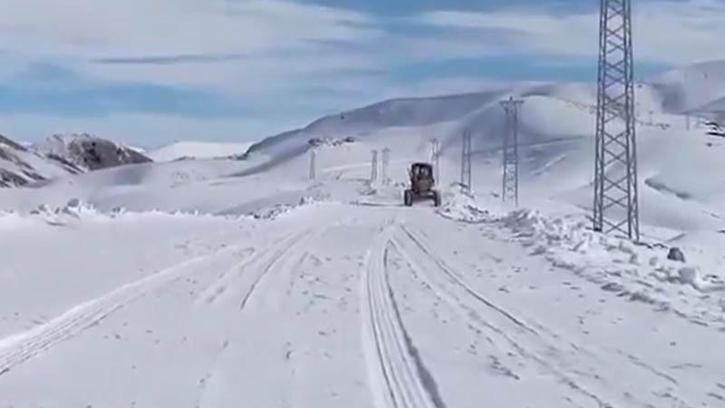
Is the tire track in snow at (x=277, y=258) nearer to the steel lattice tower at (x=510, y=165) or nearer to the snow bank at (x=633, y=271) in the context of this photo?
the snow bank at (x=633, y=271)

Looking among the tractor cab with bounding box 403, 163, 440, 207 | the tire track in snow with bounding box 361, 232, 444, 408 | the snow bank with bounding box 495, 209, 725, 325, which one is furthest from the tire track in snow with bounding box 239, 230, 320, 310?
the tractor cab with bounding box 403, 163, 440, 207

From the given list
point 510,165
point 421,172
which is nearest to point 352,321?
point 421,172

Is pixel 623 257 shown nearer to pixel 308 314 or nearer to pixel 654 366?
pixel 308 314

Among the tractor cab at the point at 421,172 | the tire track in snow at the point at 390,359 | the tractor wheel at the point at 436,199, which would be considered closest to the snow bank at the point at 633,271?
the tire track in snow at the point at 390,359

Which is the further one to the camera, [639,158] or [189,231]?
[639,158]

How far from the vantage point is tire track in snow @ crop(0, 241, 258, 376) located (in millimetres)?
12438

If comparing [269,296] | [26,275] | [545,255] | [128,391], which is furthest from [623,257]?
[128,391]

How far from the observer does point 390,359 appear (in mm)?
12453

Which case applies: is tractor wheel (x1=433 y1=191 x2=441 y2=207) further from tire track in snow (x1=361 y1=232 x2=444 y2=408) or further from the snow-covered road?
tire track in snow (x1=361 y1=232 x2=444 y2=408)

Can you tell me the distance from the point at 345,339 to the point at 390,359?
152 centimetres

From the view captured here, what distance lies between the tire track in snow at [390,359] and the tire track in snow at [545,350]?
0.90 m

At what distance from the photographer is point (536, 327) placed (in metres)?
15.1

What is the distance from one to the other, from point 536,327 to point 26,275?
9315mm

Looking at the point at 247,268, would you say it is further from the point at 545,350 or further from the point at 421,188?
the point at 421,188
